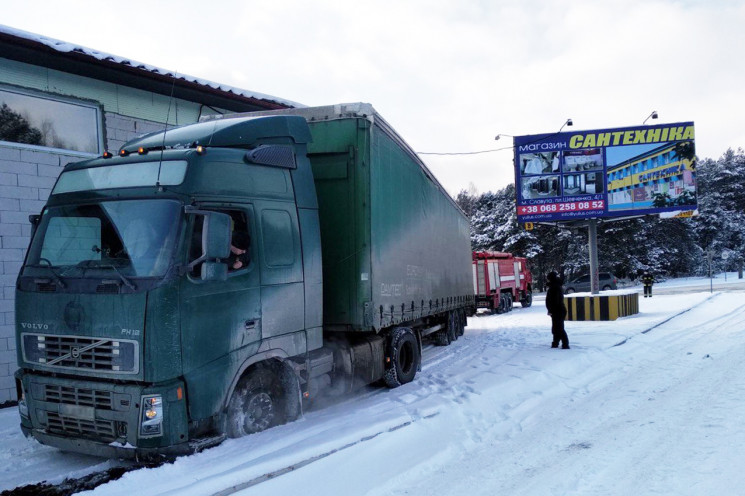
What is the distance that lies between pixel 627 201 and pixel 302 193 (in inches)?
870

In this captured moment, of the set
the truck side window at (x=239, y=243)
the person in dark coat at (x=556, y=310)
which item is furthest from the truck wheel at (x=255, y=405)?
the person in dark coat at (x=556, y=310)

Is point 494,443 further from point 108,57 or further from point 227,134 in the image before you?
point 108,57

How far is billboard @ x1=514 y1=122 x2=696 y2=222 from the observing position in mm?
24156

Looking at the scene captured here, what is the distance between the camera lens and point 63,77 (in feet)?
29.6

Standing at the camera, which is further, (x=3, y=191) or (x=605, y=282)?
(x=605, y=282)

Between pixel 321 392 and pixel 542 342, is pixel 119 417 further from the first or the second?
pixel 542 342

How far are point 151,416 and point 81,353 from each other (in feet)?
2.86

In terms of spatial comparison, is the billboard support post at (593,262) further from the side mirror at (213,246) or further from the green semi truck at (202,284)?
the side mirror at (213,246)

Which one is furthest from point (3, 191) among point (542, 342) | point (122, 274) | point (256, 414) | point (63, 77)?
point (542, 342)

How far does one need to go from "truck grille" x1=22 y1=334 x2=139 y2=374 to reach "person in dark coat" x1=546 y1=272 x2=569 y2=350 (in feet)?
29.6

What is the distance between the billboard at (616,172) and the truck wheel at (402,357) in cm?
1785

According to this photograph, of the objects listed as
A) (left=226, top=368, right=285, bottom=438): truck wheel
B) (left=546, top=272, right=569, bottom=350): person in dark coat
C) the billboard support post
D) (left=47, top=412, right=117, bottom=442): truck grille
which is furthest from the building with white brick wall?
the billboard support post

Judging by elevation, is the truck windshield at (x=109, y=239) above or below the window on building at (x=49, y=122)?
below

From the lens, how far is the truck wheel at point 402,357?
26.2 ft
